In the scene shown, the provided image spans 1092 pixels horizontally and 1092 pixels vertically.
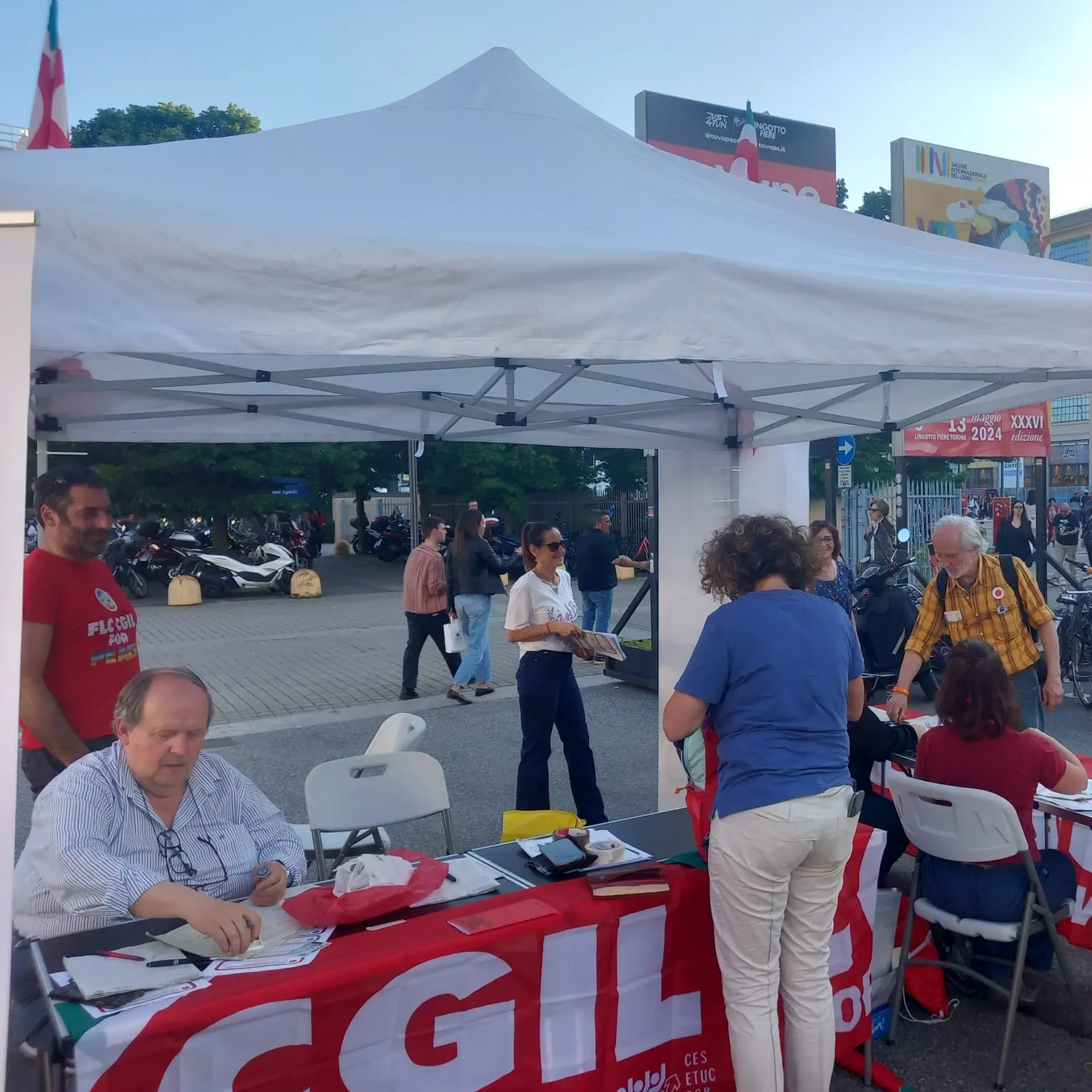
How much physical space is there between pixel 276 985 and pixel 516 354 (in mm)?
1484

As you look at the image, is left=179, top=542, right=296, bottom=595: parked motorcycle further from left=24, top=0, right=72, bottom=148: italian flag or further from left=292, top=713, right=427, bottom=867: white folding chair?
left=24, top=0, right=72, bottom=148: italian flag

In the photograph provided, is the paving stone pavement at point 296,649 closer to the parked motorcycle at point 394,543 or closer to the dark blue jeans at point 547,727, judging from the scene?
the dark blue jeans at point 547,727

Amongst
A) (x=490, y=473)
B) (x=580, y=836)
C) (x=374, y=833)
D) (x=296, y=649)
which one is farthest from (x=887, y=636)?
(x=490, y=473)

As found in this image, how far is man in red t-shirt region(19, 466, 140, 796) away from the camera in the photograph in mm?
2799

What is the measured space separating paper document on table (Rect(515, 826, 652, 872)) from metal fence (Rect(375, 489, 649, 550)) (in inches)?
886

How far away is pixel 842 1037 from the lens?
2744 millimetres

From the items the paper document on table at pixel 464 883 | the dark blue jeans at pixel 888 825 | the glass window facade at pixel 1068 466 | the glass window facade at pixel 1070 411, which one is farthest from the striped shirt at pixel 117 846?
the glass window facade at pixel 1068 466

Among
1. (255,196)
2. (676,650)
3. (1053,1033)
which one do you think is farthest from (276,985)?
(676,650)

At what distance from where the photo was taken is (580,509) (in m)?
28.2

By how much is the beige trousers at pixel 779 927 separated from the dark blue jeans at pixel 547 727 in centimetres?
217

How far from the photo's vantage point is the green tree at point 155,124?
26.7m

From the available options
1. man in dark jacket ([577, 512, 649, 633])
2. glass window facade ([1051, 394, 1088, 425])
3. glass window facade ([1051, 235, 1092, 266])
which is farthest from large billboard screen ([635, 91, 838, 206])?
glass window facade ([1051, 394, 1088, 425])

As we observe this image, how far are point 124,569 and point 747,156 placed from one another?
13667 millimetres

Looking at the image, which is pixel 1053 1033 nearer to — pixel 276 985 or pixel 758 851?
pixel 758 851
